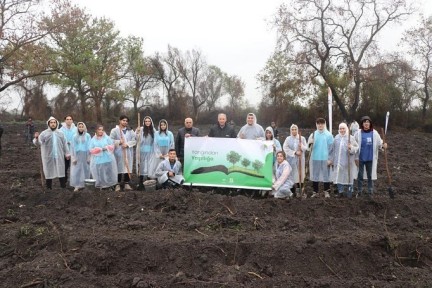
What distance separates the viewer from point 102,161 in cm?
923

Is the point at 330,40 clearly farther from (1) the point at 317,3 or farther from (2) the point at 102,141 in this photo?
(2) the point at 102,141

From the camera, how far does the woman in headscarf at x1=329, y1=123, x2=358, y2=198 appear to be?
8.80m

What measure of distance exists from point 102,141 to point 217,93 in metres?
50.2

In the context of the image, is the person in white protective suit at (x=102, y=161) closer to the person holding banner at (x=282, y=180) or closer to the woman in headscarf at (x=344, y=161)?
the person holding banner at (x=282, y=180)

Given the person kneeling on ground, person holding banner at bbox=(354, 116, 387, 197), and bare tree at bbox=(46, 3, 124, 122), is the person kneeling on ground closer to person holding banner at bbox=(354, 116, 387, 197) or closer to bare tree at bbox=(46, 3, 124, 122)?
person holding banner at bbox=(354, 116, 387, 197)

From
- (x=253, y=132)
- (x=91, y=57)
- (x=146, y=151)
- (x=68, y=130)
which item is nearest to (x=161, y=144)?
(x=146, y=151)

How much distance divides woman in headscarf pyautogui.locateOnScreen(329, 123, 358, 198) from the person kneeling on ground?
125 inches

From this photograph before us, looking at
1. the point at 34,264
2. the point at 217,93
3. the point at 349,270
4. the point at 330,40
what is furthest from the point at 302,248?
the point at 217,93

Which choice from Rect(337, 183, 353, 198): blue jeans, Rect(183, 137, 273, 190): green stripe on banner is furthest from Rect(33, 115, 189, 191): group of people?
Rect(337, 183, 353, 198): blue jeans

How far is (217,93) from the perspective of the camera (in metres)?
59.0

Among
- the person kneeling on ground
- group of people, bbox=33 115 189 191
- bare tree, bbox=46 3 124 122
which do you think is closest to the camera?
the person kneeling on ground

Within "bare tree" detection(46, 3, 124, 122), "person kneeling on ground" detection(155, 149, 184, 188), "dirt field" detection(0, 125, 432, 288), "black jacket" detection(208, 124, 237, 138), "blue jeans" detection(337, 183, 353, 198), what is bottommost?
"dirt field" detection(0, 125, 432, 288)

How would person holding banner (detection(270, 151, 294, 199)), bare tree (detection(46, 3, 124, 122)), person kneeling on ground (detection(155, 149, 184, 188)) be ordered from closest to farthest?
person holding banner (detection(270, 151, 294, 199)), person kneeling on ground (detection(155, 149, 184, 188)), bare tree (detection(46, 3, 124, 122))

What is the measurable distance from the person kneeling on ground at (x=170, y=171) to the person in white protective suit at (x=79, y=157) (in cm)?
172
